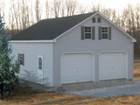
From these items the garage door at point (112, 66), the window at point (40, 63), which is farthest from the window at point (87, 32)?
the window at point (40, 63)

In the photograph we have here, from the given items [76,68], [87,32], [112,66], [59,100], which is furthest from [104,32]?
[59,100]

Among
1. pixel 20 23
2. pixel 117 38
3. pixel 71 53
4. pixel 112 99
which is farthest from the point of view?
pixel 20 23

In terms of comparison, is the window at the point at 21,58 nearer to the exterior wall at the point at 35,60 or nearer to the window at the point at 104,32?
the exterior wall at the point at 35,60

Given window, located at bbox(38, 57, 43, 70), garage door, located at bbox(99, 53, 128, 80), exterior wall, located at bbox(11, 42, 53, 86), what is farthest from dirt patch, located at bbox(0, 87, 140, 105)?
garage door, located at bbox(99, 53, 128, 80)

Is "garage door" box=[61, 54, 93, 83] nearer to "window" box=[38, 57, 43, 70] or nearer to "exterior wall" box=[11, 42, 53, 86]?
"exterior wall" box=[11, 42, 53, 86]

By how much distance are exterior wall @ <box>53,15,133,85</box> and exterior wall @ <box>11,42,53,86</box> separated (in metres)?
0.46

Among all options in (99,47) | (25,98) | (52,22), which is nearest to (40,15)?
(52,22)

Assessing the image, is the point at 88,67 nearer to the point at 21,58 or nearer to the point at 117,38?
the point at 117,38

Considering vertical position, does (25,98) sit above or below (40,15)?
below

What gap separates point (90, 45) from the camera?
73.2ft

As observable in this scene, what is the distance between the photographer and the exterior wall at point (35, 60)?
2114cm

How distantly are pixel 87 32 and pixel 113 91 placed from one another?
4902 mm

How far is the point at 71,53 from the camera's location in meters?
21.7

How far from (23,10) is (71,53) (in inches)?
1564
